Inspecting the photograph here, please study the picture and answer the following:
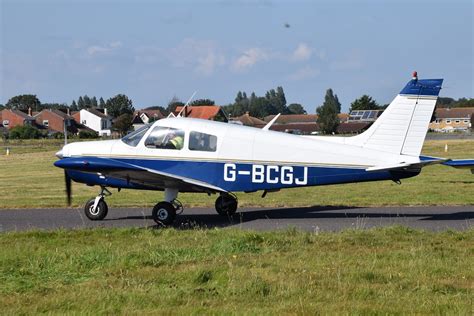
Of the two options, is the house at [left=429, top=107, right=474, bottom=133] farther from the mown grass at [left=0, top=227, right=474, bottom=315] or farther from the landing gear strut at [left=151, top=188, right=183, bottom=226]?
the mown grass at [left=0, top=227, right=474, bottom=315]

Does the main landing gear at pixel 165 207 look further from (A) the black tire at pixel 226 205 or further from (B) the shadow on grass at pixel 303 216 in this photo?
(B) the shadow on grass at pixel 303 216

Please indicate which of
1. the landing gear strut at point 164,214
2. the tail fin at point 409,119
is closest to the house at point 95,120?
the landing gear strut at point 164,214

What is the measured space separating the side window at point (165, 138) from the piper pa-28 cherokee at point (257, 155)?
0.07 ft

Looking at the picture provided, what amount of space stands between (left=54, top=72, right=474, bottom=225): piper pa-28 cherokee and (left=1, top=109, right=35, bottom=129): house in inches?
4955

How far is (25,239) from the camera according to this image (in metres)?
11.3

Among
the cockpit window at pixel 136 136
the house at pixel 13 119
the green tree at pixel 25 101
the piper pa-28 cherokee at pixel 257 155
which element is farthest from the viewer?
the green tree at pixel 25 101

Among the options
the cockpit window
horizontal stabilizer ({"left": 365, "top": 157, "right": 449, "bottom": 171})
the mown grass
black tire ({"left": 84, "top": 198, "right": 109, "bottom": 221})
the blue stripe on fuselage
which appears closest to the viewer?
the mown grass

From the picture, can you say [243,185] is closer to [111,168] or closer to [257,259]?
[111,168]

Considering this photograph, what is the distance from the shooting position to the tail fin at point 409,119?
45.4 ft

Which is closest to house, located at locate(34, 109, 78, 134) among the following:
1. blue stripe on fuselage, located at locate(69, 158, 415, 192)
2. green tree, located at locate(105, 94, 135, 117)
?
green tree, located at locate(105, 94, 135, 117)

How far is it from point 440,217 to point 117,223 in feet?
22.2

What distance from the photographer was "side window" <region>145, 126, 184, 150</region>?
570 inches

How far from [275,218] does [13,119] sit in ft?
429

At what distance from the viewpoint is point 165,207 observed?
13828 millimetres
